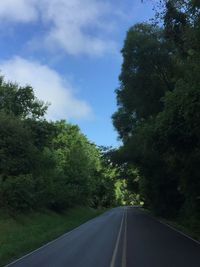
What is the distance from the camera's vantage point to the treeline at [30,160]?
3981cm

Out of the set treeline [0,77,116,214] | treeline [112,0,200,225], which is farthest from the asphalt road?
treeline [0,77,116,214]

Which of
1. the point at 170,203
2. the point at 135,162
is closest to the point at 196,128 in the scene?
the point at 170,203

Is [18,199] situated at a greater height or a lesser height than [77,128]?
lesser

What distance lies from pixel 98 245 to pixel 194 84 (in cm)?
787

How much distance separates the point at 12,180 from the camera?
1544 inches

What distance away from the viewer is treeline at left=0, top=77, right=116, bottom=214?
39.8 metres

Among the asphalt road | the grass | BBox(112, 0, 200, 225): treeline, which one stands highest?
BBox(112, 0, 200, 225): treeline

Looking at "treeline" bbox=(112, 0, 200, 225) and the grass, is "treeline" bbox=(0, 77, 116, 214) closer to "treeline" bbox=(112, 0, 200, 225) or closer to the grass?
the grass

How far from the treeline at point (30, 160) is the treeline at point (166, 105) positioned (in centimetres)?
773

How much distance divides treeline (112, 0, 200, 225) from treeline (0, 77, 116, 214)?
773 centimetres

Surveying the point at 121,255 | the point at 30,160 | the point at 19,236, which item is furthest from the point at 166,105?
the point at 30,160

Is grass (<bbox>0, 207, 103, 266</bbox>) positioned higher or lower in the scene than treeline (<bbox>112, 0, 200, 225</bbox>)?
lower

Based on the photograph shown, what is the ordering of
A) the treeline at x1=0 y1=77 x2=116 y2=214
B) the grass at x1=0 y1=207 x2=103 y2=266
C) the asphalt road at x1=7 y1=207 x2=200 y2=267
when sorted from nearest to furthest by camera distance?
the asphalt road at x1=7 y1=207 x2=200 y2=267 < the grass at x1=0 y1=207 x2=103 y2=266 < the treeline at x1=0 y1=77 x2=116 y2=214

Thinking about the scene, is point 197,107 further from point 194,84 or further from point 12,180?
point 12,180
